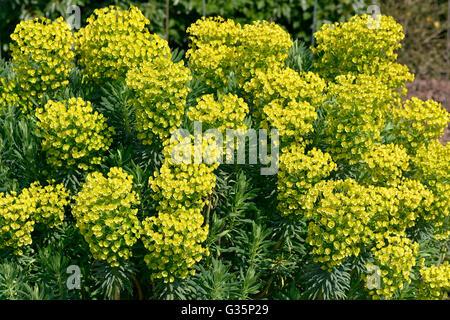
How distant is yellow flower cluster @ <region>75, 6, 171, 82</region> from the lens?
3752mm

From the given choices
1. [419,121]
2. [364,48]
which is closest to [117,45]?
[364,48]

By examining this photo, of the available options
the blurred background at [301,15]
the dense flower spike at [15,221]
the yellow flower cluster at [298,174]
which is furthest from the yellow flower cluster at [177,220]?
the blurred background at [301,15]

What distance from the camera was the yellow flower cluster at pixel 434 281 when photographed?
341 centimetres

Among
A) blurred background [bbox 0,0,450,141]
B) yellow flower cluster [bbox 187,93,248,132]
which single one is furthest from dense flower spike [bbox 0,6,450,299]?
blurred background [bbox 0,0,450,141]

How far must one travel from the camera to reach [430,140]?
405cm

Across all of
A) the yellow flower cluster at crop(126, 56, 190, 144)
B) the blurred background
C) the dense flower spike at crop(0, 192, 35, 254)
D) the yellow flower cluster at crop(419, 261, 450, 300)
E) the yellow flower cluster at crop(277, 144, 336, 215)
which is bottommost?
the yellow flower cluster at crop(419, 261, 450, 300)

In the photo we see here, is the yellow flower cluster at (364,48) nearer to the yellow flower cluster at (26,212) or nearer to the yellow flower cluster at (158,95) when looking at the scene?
the yellow flower cluster at (158,95)

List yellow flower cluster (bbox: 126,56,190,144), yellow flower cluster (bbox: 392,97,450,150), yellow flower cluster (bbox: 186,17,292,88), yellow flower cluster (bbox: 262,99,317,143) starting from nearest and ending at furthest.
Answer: yellow flower cluster (bbox: 126,56,190,144), yellow flower cluster (bbox: 262,99,317,143), yellow flower cluster (bbox: 392,97,450,150), yellow flower cluster (bbox: 186,17,292,88)

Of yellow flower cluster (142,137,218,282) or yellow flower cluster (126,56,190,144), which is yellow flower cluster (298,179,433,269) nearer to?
yellow flower cluster (142,137,218,282)

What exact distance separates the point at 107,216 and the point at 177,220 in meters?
0.39

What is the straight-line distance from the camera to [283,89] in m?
3.74

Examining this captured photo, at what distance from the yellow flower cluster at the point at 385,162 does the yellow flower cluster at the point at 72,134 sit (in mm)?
1738

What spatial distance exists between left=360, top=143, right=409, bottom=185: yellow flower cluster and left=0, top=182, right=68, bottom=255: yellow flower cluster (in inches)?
77.8

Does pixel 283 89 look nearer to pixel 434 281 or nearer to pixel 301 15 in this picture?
pixel 434 281
